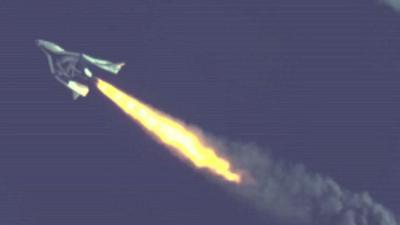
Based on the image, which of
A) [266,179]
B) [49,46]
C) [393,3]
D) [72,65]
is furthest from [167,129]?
[393,3]

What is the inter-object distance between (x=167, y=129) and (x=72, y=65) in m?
4.30

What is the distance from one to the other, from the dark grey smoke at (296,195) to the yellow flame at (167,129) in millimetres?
635

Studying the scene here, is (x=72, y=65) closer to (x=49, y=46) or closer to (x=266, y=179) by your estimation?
(x=49, y=46)

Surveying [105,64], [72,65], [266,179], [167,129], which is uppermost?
[105,64]

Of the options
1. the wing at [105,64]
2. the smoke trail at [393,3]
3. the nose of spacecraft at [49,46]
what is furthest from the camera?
the wing at [105,64]

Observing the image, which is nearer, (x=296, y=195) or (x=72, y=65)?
(x=296, y=195)

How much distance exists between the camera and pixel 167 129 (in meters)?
31.3

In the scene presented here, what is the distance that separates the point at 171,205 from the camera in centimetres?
3108

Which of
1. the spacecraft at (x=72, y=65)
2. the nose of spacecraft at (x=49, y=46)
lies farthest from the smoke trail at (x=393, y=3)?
the nose of spacecraft at (x=49, y=46)

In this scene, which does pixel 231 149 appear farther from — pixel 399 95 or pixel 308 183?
pixel 399 95

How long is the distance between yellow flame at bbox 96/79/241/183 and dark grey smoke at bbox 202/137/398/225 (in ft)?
2.08

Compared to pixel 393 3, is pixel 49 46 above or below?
below

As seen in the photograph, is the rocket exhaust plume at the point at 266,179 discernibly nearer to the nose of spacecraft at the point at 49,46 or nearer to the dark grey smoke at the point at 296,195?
the dark grey smoke at the point at 296,195

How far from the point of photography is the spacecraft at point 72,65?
30969mm
